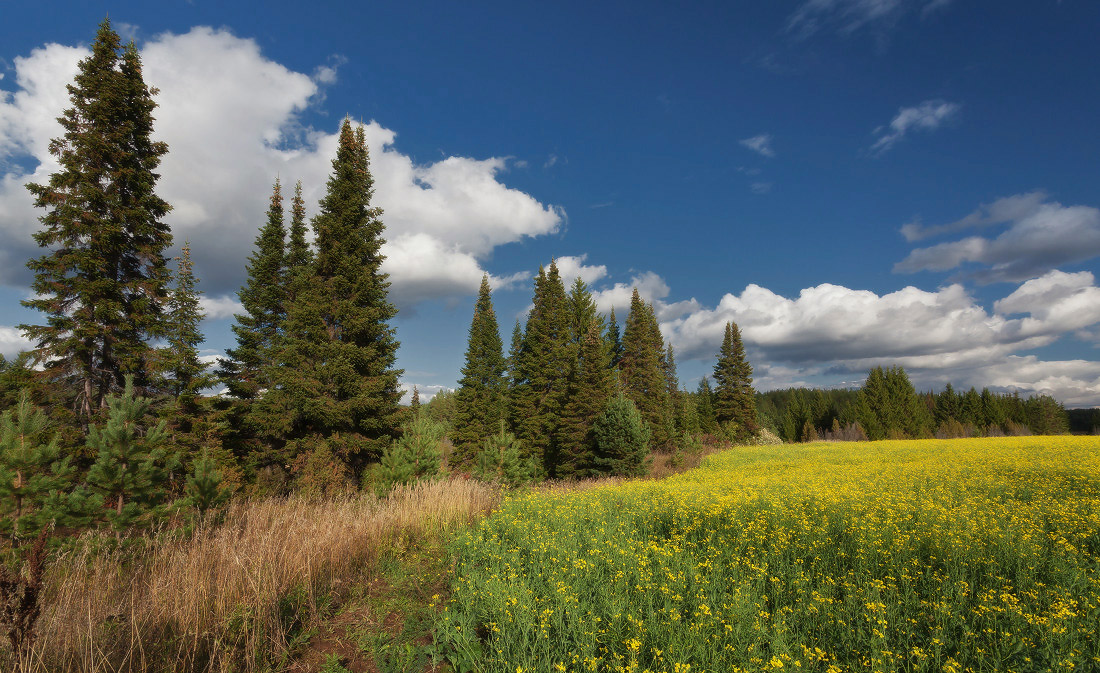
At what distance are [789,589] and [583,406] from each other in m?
22.9

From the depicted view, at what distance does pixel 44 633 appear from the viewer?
332 cm

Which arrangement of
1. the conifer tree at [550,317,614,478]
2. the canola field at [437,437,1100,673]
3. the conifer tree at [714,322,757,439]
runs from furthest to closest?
the conifer tree at [714,322,757,439] → the conifer tree at [550,317,614,478] → the canola field at [437,437,1100,673]

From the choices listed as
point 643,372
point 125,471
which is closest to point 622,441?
point 643,372

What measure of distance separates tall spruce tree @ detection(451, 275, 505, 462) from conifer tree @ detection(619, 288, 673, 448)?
12.0 meters

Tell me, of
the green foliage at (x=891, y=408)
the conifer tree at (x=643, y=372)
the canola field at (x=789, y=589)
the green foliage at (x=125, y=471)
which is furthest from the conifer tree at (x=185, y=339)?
the green foliage at (x=891, y=408)

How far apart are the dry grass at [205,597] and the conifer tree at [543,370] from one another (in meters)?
23.2

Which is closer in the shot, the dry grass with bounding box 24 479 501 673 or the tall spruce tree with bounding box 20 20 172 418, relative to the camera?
the dry grass with bounding box 24 479 501 673

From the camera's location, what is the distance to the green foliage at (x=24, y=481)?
7.03 m

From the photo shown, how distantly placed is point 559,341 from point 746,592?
28.2 m

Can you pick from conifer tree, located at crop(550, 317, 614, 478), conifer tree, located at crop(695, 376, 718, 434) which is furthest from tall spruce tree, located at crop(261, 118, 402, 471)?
conifer tree, located at crop(695, 376, 718, 434)

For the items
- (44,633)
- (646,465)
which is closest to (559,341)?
Answer: (646,465)

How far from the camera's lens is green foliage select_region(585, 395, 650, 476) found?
23484 millimetres

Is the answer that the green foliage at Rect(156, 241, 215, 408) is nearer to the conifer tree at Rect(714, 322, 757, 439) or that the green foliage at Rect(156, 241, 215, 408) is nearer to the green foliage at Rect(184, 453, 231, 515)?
the green foliage at Rect(184, 453, 231, 515)

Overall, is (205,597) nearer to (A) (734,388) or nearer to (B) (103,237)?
(B) (103,237)
